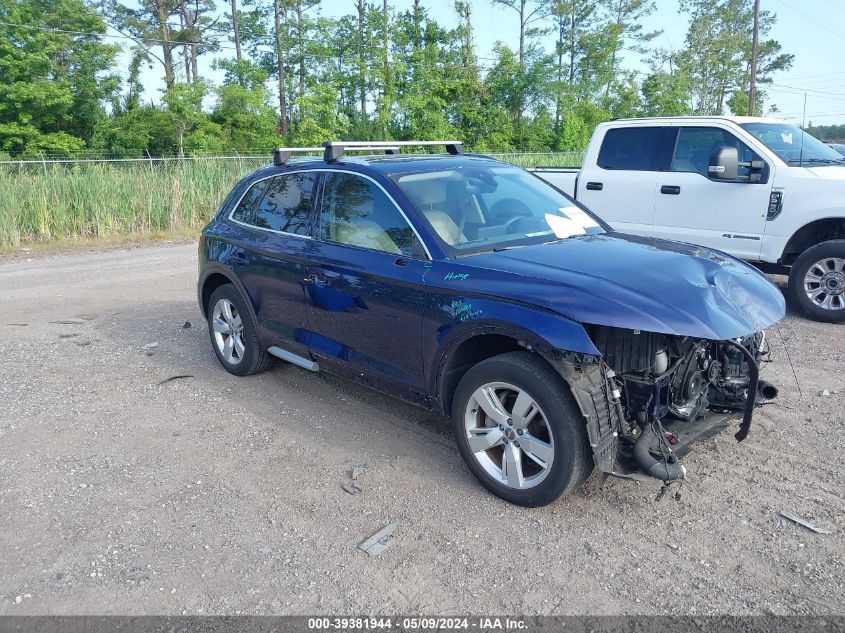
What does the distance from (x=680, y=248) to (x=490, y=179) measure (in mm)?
1352

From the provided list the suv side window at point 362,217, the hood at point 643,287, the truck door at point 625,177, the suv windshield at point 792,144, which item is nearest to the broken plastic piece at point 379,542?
the hood at point 643,287

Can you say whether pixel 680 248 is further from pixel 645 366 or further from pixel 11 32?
pixel 11 32

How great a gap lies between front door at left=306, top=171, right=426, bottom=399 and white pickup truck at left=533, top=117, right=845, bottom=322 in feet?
14.5

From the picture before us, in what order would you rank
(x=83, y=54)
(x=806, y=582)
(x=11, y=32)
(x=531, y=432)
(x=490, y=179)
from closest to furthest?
(x=806, y=582)
(x=531, y=432)
(x=490, y=179)
(x=11, y=32)
(x=83, y=54)

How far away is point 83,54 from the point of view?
31.6 metres

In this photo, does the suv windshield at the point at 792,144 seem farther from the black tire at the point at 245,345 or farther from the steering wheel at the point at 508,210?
the black tire at the point at 245,345

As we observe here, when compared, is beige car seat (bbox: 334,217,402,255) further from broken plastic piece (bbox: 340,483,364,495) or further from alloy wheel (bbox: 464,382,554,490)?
broken plastic piece (bbox: 340,483,364,495)

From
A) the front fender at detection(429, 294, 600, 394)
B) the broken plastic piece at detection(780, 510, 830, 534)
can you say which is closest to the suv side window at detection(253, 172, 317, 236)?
the front fender at detection(429, 294, 600, 394)

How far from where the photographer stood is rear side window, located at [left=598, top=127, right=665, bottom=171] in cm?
804

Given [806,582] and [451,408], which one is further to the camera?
[451,408]

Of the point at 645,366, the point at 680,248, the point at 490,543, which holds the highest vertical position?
the point at 680,248

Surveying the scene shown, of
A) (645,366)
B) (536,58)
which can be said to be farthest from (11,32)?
(645,366)

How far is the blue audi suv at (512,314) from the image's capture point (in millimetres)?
3320

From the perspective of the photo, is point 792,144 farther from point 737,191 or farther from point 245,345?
point 245,345
